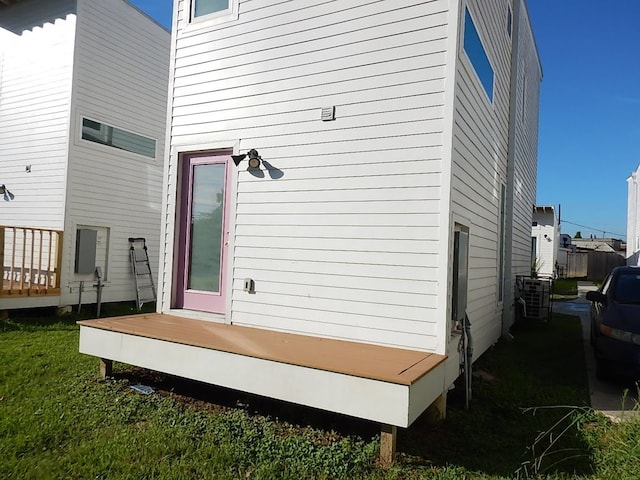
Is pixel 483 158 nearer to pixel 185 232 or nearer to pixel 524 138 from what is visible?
pixel 185 232

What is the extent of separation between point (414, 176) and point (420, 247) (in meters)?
0.63

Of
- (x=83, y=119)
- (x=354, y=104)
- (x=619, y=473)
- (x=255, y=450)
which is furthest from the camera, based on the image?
(x=83, y=119)

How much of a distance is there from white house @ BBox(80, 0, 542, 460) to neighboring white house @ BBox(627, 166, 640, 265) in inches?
540

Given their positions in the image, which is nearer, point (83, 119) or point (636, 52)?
point (83, 119)

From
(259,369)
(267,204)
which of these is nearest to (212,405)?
(259,369)

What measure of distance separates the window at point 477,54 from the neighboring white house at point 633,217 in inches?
527

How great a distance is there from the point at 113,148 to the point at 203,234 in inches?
215

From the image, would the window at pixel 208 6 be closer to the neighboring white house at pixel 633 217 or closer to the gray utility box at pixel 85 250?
the gray utility box at pixel 85 250

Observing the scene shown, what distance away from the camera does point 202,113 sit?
17.2 feet

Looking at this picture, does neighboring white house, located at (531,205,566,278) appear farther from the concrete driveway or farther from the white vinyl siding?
the concrete driveway

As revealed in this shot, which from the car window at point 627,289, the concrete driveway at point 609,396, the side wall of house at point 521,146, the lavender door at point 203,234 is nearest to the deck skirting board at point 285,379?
the lavender door at point 203,234

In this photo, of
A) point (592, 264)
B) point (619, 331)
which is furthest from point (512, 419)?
point (592, 264)

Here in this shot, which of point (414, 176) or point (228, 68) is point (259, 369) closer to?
point (414, 176)

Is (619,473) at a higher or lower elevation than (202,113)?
lower
